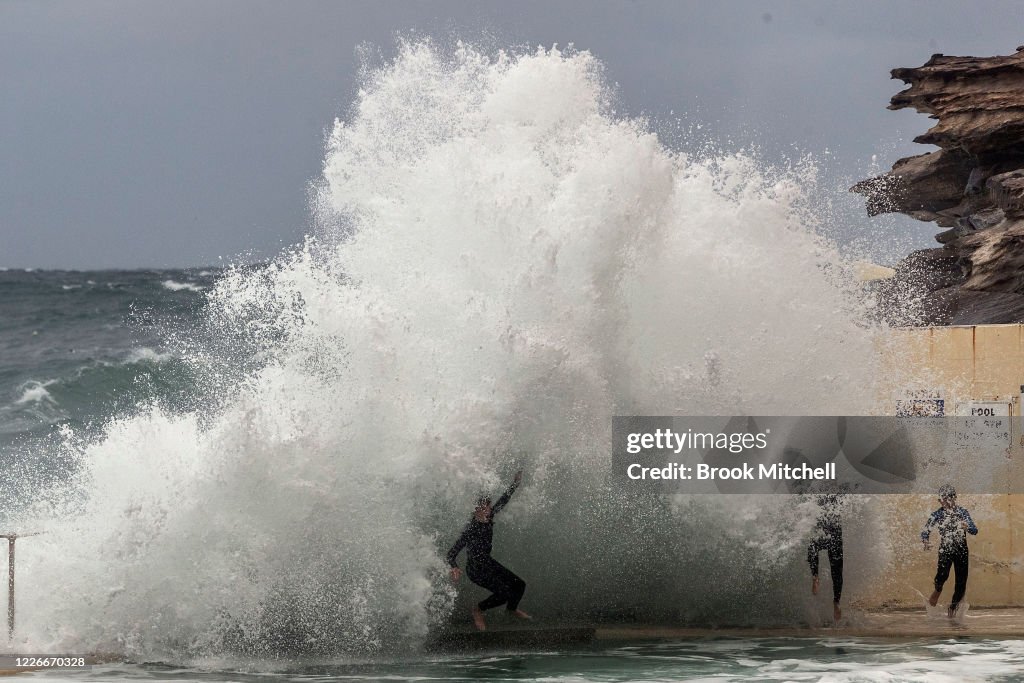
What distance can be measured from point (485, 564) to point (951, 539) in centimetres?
414

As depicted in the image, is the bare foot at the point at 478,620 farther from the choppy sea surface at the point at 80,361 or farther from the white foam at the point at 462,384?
the choppy sea surface at the point at 80,361

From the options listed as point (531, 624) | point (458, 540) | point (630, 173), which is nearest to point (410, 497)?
point (458, 540)

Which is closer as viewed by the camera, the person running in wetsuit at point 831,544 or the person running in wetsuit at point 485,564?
the person running in wetsuit at point 485,564

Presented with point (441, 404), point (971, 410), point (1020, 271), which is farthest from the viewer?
point (1020, 271)

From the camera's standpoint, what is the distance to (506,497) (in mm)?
10445

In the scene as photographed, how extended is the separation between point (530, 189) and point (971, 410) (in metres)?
4.49

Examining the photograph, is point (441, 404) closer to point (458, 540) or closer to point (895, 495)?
point (458, 540)

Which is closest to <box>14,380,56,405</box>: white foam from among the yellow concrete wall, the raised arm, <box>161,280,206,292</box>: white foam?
<box>161,280,206,292</box>: white foam

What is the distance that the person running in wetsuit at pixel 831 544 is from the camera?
36.2 feet

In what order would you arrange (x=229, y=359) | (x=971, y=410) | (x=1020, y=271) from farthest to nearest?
(x=229, y=359)
(x=1020, y=271)
(x=971, y=410)

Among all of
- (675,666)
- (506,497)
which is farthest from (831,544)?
(506,497)

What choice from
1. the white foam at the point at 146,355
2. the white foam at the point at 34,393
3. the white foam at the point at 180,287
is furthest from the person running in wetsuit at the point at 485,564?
the white foam at the point at 180,287

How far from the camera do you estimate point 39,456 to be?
22.4 meters

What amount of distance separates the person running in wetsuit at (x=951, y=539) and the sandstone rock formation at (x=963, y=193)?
2424 mm
